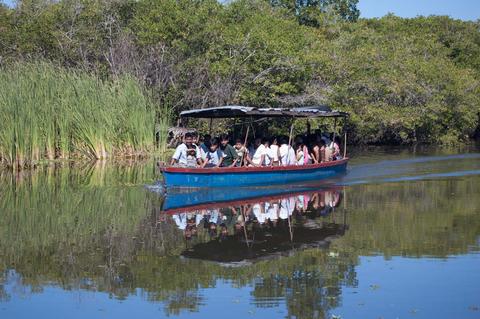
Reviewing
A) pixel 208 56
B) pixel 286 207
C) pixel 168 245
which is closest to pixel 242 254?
pixel 168 245

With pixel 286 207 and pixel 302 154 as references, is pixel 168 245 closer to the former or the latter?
pixel 286 207

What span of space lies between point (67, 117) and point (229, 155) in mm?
7926

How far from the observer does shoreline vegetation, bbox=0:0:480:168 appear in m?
26.0

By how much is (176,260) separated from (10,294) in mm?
2554

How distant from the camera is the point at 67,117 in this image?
26.0 meters

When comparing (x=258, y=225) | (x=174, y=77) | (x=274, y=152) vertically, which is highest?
(x=174, y=77)

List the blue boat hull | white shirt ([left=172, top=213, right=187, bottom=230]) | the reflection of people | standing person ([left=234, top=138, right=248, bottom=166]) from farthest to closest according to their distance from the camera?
standing person ([left=234, top=138, right=248, bottom=166]), the blue boat hull, the reflection of people, white shirt ([left=172, top=213, right=187, bottom=230])

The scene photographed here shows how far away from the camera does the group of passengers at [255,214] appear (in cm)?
1434

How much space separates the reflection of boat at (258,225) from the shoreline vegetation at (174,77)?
9.58 metres

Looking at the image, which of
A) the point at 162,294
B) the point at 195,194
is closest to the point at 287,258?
the point at 162,294

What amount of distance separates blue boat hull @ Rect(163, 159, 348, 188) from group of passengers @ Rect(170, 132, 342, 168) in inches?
Answer: 18.1

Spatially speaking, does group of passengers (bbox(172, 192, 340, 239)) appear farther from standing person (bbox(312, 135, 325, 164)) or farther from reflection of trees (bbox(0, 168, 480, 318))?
standing person (bbox(312, 135, 325, 164))

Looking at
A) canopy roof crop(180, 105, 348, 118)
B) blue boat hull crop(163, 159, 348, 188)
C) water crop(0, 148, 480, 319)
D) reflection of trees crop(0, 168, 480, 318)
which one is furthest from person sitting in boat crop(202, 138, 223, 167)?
reflection of trees crop(0, 168, 480, 318)

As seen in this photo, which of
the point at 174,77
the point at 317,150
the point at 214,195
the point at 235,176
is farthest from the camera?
the point at 174,77
